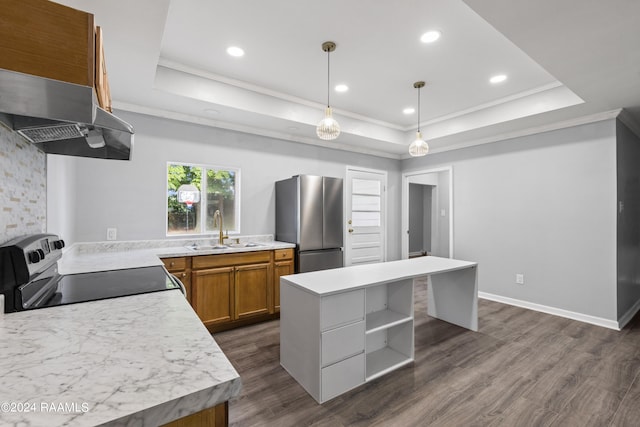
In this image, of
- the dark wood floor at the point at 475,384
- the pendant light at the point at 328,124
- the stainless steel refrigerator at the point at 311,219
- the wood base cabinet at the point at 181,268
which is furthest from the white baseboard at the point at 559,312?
the wood base cabinet at the point at 181,268

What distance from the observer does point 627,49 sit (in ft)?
7.02

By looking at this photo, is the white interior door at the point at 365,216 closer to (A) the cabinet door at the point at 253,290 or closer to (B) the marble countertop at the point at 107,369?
(A) the cabinet door at the point at 253,290

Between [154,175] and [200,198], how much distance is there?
59 centimetres

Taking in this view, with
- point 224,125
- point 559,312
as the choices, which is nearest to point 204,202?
point 224,125

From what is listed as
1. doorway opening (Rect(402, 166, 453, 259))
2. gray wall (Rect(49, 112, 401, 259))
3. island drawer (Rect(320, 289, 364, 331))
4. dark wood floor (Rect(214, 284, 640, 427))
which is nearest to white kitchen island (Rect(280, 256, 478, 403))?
island drawer (Rect(320, 289, 364, 331))

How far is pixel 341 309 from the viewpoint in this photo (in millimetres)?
2078

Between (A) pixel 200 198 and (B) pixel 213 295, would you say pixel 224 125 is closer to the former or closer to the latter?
(A) pixel 200 198

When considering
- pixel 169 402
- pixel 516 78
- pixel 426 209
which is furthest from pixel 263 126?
pixel 426 209

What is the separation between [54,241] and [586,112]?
5004mm

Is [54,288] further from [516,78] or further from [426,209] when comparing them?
[426,209]

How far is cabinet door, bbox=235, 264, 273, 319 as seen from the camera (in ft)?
10.9

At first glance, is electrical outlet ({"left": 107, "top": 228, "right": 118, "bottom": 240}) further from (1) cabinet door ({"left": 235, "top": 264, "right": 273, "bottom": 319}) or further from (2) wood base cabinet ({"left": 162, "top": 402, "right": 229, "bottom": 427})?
(2) wood base cabinet ({"left": 162, "top": 402, "right": 229, "bottom": 427})

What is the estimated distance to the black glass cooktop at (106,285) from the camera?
1249 mm

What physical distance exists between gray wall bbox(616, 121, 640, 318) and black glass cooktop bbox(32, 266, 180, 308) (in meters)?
4.68
